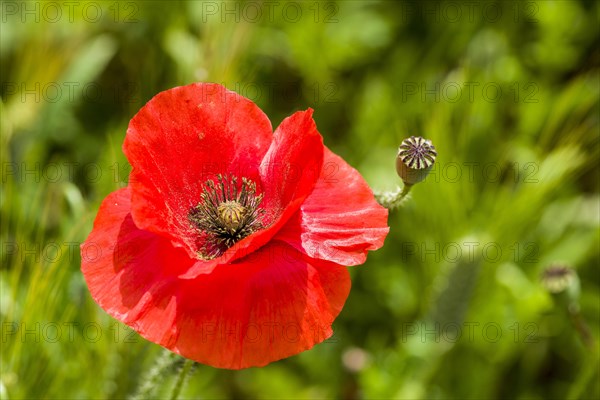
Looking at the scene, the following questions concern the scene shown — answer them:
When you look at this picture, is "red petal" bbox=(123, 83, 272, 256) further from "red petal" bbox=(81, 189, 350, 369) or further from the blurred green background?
the blurred green background

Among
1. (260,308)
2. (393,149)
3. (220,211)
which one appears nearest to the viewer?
(260,308)

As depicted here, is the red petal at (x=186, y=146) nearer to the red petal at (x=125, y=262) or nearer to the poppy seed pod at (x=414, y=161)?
the red petal at (x=125, y=262)

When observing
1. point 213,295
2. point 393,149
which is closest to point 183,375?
point 213,295

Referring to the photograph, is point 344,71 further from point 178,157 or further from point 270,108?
→ point 178,157

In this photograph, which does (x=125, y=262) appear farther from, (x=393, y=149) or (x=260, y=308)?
(x=393, y=149)

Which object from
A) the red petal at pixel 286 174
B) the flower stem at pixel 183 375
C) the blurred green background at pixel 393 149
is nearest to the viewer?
the red petal at pixel 286 174

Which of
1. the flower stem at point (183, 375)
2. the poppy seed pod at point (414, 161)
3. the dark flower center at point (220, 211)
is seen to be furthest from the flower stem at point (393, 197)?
the flower stem at point (183, 375)
